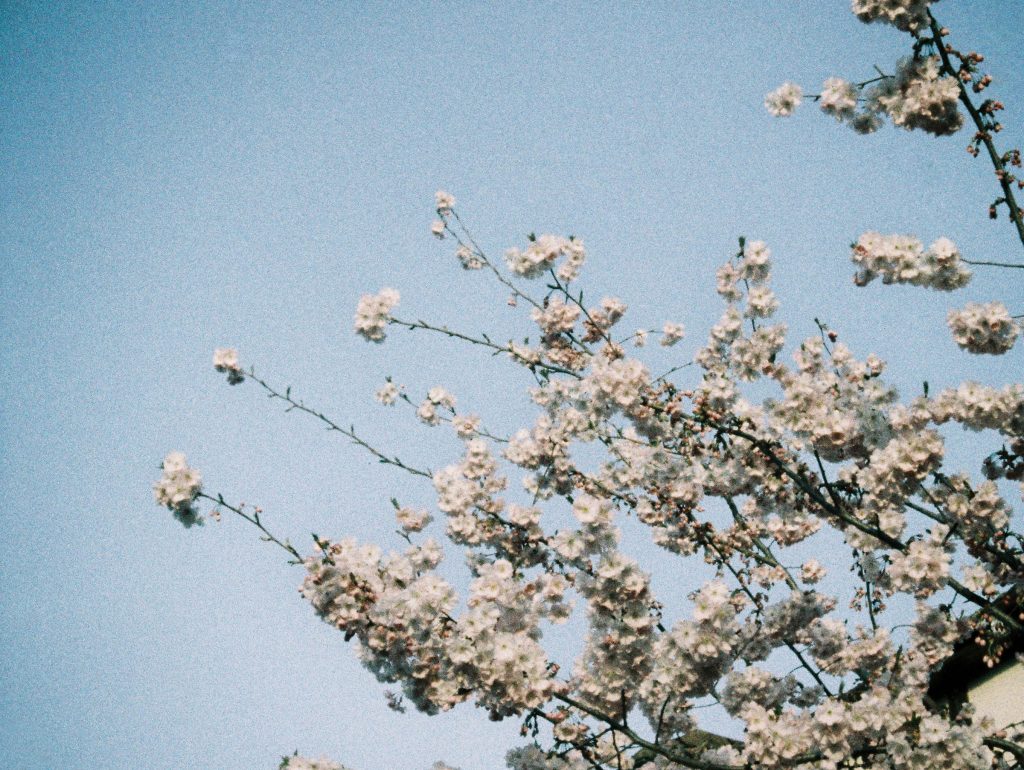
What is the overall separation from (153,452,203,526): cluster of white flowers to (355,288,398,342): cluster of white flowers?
8.94ft

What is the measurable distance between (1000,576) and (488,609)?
4.46m

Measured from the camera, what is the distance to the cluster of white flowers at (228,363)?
7.57 metres

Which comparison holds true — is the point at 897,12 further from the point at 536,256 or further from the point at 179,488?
the point at 179,488

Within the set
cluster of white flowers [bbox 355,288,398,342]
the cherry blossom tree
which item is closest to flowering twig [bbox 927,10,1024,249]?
the cherry blossom tree

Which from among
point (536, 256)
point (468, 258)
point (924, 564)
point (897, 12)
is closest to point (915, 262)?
point (897, 12)

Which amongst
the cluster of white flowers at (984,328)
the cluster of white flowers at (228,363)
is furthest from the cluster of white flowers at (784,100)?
the cluster of white flowers at (228,363)

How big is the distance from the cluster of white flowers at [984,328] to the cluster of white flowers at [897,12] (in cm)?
219

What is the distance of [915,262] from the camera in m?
5.34

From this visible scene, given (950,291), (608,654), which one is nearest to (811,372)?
(950,291)

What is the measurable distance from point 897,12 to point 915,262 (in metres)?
1.88

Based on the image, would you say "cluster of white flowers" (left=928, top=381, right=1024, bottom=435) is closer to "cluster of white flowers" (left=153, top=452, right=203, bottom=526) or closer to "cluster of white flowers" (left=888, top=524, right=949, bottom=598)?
"cluster of white flowers" (left=888, top=524, right=949, bottom=598)

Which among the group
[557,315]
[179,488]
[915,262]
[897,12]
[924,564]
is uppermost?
[557,315]

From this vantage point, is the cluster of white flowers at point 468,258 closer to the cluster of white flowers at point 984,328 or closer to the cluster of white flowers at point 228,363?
the cluster of white flowers at point 228,363

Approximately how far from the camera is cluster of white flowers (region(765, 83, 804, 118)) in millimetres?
6371
